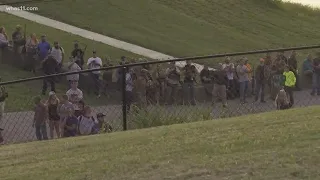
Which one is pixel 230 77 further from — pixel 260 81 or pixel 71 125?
pixel 71 125

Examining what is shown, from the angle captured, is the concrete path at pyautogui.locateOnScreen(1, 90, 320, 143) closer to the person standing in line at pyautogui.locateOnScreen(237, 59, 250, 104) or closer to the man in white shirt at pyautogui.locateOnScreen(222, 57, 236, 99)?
the person standing in line at pyautogui.locateOnScreen(237, 59, 250, 104)

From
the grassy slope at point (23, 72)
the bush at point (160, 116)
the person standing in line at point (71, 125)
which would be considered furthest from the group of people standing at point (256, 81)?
the grassy slope at point (23, 72)

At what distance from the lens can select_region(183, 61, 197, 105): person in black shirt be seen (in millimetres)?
14529

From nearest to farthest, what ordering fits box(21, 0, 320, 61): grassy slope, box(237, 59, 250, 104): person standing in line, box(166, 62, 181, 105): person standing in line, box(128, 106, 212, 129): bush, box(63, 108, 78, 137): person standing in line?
box(128, 106, 212, 129): bush < box(63, 108, 78, 137): person standing in line < box(166, 62, 181, 105): person standing in line < box(237, 59, 250, 104): person standing in line < box(21, 0, 320, 61): grassy slope

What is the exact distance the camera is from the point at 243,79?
56.1 ft

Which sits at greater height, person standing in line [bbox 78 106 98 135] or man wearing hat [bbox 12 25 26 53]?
man wearing hat [bbox 12 25 26 53]

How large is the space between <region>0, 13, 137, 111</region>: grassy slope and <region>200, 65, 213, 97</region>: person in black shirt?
8.44 feet

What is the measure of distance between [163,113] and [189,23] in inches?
739

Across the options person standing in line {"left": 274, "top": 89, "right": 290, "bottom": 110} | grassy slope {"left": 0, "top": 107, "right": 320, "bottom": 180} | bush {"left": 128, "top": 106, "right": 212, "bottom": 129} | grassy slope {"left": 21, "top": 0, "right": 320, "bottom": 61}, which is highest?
grassy slope {"left": 21, "top": 0, "right": 320, "bottom": 61}

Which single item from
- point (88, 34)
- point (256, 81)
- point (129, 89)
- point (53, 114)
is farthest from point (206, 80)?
point (88, 34)

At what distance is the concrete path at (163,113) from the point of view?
12.0 m

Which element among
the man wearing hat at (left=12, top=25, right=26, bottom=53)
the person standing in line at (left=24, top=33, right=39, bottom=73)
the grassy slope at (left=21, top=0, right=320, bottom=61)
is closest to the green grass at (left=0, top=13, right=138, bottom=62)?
the person standing in line at (left=24, top=33, right=39, bottom=73)

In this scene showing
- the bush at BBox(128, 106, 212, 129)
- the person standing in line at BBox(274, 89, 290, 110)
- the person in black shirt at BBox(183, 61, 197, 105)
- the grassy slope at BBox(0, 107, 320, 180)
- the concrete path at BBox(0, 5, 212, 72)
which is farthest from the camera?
the concrete path at BBox(0, 5, 212, 72)

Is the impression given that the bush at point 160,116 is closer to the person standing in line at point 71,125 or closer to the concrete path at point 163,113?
the concrete path at point 163,113
